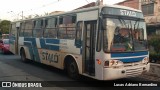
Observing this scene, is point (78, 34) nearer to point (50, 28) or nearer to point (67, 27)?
point (67, 27)

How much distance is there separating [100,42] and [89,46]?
96 cm

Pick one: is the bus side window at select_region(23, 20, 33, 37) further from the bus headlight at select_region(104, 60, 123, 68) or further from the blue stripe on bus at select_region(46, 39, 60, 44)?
the bus headlight at select_region(104, 60, 123, 68)

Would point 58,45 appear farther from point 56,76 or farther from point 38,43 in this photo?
point 38,43

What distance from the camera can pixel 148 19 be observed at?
116ft

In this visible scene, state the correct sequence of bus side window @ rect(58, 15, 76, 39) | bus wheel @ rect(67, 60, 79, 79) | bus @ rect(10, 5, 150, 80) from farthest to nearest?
bus side window @ rect(58, 15, 76, 39) < bus wheel @ rect(67, 60, 79, 79) < bus @ rect(10, 5, 150, 80)

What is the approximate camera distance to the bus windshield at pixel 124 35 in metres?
8.80

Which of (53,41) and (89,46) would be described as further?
(53,41)

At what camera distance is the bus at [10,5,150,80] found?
878cm

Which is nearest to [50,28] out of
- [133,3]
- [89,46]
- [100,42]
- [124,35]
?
[89,46]

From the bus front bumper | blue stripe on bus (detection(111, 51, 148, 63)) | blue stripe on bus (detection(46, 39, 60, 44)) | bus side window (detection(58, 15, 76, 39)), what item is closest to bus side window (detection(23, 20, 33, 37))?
blue stripe on bus (detection(46, 39, 60, 44))

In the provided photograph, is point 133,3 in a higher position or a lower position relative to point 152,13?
higher

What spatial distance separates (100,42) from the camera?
8820 mm

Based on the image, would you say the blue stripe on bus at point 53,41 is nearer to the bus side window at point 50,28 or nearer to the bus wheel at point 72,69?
the bus side window at point 50,28

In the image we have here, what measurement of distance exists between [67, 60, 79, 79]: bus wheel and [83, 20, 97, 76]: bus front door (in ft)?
2.48
